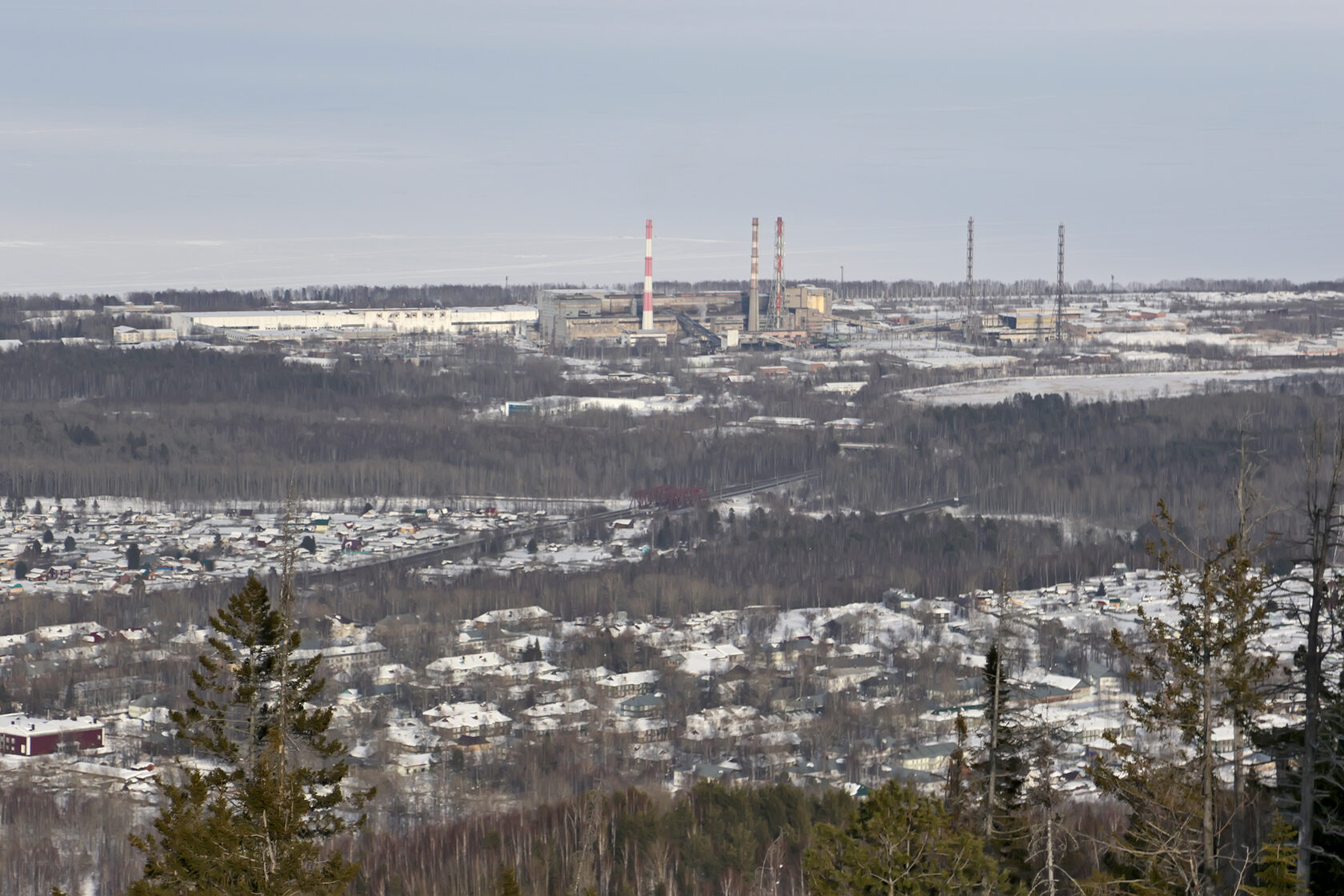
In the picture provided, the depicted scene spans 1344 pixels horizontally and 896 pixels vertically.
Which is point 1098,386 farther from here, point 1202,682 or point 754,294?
point 1202,682

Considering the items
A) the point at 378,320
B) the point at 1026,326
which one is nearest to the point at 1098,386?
the point at 1026,326

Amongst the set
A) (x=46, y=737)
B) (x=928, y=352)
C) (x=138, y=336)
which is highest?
(x=138, y=336)

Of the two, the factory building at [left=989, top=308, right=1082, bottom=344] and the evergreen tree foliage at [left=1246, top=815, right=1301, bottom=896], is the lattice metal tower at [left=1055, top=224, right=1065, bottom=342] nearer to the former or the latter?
the factory building at [left=989, top=308, right=1082, bottom=344]

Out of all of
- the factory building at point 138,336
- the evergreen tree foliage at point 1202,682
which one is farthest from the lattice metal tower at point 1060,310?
the evergreen tree foliage at point 1202,682

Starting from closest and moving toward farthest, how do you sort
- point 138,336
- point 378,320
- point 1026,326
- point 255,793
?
point 255,793 < point 138,336 < point 1026,326 < point 378,320

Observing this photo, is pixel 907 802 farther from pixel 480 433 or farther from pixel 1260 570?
pixel 480 433

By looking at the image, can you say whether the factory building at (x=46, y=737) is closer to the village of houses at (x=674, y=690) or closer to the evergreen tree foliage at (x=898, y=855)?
the village of houses at (x=674, y=690)

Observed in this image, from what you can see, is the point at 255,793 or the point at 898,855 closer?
the point at 255,793
